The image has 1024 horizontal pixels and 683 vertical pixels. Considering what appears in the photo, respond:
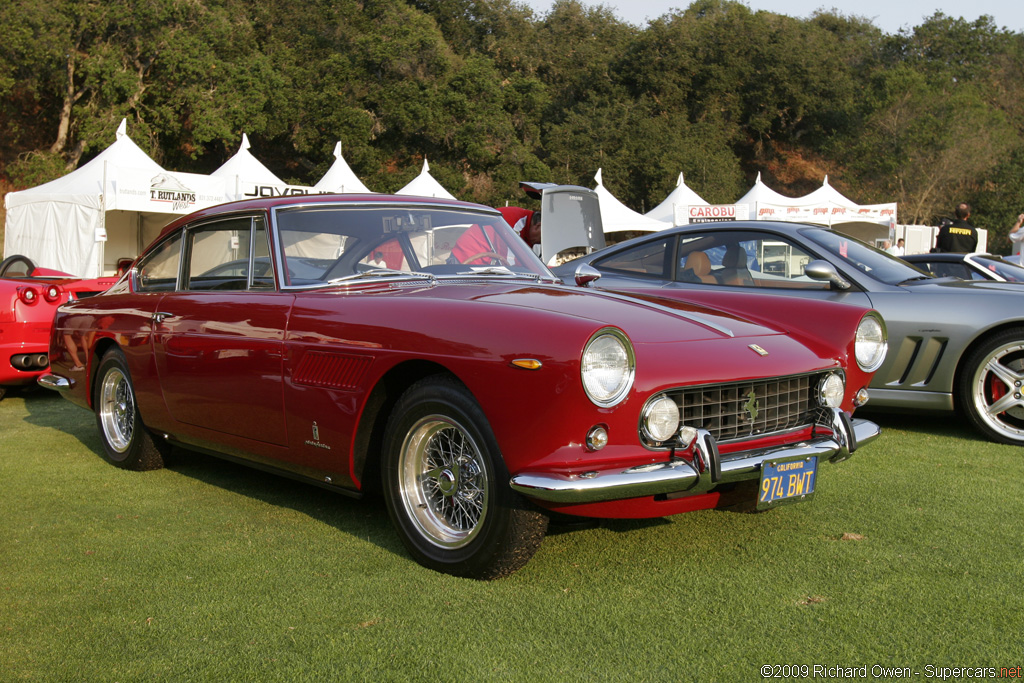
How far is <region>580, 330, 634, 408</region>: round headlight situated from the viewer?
9.15 feet

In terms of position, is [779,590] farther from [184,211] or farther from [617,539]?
[184,211]

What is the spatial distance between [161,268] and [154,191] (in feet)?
49.1

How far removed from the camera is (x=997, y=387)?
5.47 metres

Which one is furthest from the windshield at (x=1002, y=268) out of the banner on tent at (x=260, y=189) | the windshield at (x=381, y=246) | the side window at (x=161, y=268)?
the banner on tent at (x=260, y=189)

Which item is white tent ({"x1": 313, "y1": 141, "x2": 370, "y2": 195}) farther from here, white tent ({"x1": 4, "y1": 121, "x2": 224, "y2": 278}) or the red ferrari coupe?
the red ferrari coupe

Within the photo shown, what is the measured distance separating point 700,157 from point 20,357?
5012 centimetres

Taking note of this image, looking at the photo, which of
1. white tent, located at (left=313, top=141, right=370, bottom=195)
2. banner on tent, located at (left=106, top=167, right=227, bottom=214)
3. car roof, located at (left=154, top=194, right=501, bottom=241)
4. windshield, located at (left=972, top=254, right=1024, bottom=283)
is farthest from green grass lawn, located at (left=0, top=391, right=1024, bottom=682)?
white tent, located at (left=313, top=141, right=370, bottom=195)

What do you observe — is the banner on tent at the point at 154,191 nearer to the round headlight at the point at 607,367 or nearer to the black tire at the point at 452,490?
the black tire at the point at 452,490

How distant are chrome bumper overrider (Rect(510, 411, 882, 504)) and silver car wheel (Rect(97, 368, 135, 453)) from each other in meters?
3.10

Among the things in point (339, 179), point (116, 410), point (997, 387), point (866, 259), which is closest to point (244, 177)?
point (339, 179)

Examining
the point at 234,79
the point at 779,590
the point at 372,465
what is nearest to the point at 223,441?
the point at 372,465

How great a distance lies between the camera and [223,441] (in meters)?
4.04

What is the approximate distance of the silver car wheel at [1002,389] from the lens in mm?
5375

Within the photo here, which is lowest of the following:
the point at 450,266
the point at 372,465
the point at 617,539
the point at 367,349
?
the point at 617,539
